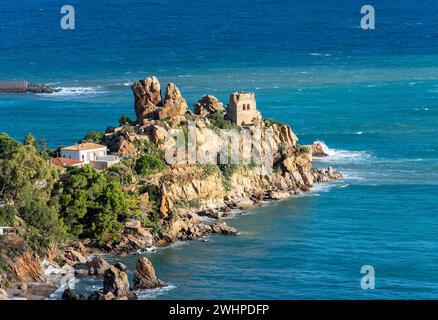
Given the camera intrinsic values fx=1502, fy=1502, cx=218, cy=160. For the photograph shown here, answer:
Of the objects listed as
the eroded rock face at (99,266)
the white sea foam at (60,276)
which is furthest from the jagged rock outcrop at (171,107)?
the eroded rock face at (99,266)

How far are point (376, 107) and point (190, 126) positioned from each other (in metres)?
47.2

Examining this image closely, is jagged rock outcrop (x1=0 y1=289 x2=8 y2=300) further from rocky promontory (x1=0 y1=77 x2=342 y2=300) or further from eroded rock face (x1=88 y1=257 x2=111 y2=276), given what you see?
eroded rock face (x1=88 y1=257 x2=111 y2=276)

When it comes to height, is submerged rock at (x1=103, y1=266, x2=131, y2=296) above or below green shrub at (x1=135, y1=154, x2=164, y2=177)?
below

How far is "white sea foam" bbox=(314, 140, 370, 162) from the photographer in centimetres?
12273

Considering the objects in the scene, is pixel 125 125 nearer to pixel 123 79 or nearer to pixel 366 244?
pixel 366 244

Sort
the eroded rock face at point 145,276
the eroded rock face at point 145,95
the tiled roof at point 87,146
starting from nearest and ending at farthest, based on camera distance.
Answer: the eroded rock face at point 145,276, the tiled roof at point 87,146, the eroded rock face at point 145,95

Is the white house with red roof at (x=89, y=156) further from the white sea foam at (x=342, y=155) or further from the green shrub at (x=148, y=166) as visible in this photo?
the white sea foam at (x=342, y=155)

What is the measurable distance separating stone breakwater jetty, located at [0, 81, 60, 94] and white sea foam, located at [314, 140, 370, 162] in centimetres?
4711

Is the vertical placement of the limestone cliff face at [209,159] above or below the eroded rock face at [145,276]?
above

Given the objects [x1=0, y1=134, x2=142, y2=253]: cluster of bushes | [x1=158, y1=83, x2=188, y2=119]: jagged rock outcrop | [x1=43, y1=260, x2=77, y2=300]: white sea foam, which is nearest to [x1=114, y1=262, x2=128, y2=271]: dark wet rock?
[x1=43, y1=260, x2=77, y2=300]: white sea foam

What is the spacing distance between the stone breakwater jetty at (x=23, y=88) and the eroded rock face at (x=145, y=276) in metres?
84.7

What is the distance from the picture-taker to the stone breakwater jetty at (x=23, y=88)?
164875 mm

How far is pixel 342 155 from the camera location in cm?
12450
